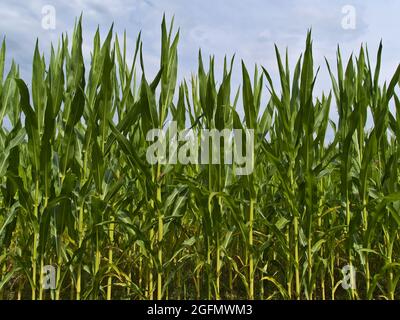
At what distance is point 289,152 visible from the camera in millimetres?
2217

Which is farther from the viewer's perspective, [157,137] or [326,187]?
[326,187]

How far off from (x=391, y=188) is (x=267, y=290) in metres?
1.45

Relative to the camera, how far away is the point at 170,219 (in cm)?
211

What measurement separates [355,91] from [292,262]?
1104 mm

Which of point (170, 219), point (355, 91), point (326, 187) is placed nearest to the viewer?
point (170, 219)

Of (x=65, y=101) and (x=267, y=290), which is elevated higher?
(x=65, y=101)
